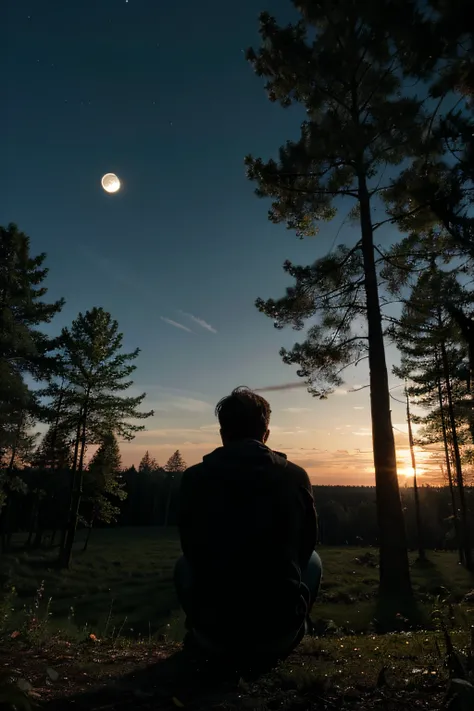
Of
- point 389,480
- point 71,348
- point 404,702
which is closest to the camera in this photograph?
point 404,702

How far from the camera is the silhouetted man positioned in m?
2.13

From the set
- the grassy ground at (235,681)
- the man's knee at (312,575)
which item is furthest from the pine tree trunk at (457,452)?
the man's knee at (312,575)

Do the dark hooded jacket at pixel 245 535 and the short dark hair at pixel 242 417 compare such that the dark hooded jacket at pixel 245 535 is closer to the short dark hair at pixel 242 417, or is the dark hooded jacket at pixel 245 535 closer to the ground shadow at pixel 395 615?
the short dark hair at pixel 242 417

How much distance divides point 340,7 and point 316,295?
240 inches

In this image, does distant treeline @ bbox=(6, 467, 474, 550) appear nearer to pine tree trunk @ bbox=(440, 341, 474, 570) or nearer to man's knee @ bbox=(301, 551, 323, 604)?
pine tree trunk @ bbox=(440, 341, 474, 570)

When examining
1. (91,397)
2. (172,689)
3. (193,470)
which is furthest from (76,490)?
(193,470)

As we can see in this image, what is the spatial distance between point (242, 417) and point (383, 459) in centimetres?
856

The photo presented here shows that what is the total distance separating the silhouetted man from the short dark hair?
0.71ft

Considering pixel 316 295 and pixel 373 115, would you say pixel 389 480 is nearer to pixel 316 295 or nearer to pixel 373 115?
pixel 316 295

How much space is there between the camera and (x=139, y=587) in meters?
21.0

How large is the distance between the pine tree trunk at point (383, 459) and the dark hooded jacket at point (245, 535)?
856 centimetres

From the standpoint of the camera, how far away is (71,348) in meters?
25.6

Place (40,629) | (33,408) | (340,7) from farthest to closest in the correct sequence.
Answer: (33,408), (340,7), (40,629)

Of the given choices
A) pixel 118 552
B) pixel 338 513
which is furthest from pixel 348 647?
pixel 338 513
